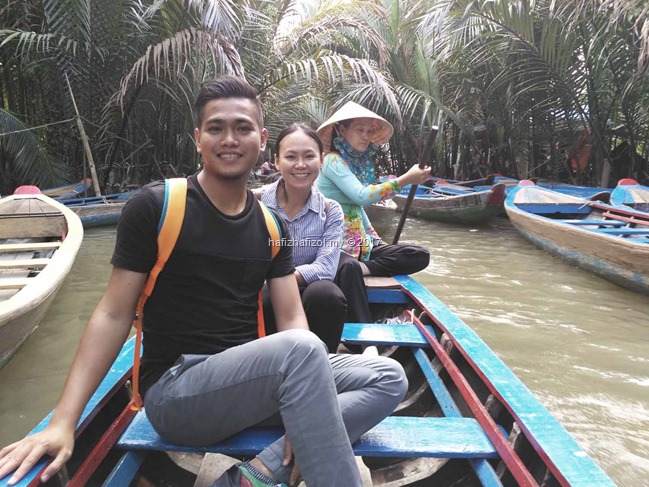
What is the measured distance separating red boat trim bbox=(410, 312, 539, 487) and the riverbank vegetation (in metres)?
4.37

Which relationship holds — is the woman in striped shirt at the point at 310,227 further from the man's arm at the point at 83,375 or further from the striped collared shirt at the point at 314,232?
the man's arm at the point at 83,375

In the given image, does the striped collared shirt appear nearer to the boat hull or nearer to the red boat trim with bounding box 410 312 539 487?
the red boat trim with bounding box 410 312 539 487

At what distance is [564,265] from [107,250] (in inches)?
199

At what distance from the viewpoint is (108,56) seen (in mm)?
7004

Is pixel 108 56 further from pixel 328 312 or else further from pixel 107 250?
pixel 328 312

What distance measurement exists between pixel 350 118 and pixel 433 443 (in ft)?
5.47

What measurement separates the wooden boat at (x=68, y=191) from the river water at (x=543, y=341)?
1.98 metres

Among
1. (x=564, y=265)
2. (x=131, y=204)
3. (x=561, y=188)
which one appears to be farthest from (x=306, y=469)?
(x=561, y=188)

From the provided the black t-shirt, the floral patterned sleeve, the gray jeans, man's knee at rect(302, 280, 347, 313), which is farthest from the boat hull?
the gray jeans

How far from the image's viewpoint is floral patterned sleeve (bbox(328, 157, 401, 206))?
243 cm

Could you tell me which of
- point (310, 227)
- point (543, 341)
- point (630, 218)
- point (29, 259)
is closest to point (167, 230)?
point (310, 227)

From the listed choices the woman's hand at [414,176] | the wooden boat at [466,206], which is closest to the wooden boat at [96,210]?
→ the wooden boat at [466,206]

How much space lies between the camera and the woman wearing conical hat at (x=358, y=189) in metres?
2.32

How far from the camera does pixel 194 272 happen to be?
1199 mm
